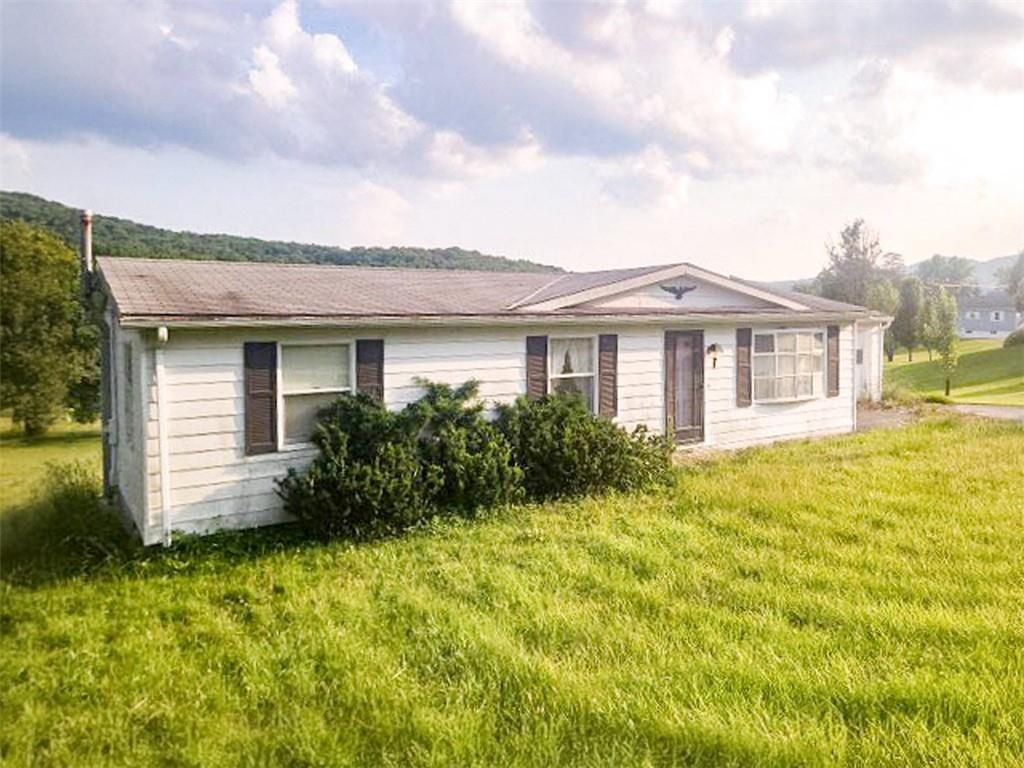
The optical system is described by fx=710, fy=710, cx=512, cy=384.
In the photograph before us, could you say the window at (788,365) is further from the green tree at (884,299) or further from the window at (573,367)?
the green tree at (884,299)

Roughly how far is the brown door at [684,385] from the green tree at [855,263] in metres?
38.5

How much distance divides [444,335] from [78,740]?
19.9 ft

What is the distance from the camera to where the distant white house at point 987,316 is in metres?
70.6

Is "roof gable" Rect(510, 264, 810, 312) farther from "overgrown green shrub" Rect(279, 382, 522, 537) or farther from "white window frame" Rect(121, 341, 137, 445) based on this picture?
"white window frame" Rect(121, 341, 137, 445)

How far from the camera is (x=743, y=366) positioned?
12.5 metres

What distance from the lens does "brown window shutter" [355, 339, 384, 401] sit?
8.44 meters

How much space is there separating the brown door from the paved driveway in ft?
29.1

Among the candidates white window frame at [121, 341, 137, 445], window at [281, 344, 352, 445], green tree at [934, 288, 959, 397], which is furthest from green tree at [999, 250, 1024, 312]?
white window frame at [121, 341, 137, 445]

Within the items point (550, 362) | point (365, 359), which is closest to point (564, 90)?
point (550, 362)

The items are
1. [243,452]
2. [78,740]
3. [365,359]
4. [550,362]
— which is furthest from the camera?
[550,362]

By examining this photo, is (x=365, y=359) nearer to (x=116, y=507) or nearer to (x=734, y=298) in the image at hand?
(x=116, y=507)

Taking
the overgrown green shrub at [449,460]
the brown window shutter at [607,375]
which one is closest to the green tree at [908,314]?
the brown window shutter at [607,375]

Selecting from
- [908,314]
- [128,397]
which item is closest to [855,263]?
[908,314]

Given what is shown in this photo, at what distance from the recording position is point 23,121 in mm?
4211
